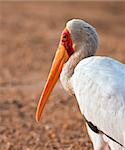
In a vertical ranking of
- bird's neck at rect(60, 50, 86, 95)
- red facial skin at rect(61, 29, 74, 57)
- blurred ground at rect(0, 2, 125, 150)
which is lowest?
blurred ground at rect(0, 2, 125, 150)

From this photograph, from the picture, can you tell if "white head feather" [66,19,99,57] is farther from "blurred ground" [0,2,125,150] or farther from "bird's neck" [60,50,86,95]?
"blurred ground" [0,2,125,150]

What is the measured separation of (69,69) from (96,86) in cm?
79

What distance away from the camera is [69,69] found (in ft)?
20.0

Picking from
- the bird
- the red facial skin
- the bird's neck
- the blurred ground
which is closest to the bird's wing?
the bird

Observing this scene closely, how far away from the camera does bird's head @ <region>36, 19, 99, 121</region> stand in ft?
19.9

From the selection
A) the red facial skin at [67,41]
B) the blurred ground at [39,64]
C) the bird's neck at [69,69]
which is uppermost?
the red facial skin at [67,41]

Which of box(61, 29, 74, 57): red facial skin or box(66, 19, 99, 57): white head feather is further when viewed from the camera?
box(61, 29, 74, 57): red facial skin

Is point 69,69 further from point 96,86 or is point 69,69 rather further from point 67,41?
point 96,86

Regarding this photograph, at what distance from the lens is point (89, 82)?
5.41 metres

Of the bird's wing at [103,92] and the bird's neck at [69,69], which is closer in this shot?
the bird's wing at [103,92]

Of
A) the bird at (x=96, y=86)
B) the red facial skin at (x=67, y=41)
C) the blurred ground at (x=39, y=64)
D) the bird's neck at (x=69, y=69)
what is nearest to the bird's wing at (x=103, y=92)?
the bird at (x=96, y=86)

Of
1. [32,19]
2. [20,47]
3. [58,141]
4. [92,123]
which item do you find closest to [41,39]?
[20,47]

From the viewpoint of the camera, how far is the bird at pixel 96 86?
17.1 ft

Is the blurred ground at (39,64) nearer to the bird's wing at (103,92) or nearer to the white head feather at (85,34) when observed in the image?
the white head feather at (85,34)
